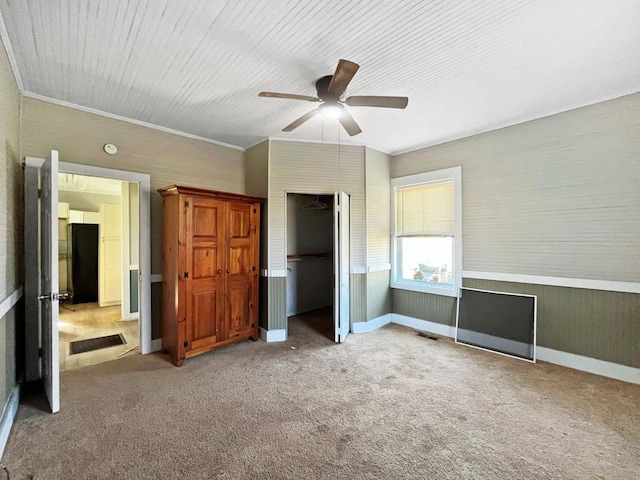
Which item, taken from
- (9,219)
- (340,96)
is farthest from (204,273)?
(340,96)

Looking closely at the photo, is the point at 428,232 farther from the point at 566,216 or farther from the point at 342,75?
the point at 342,75

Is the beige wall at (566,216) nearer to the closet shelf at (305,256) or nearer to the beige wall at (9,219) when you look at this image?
the closet shelf at (305,256)

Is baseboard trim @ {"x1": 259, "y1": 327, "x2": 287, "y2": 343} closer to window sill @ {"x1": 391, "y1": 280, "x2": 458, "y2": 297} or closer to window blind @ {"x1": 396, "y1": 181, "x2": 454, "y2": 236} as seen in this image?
window sill @ {"x1": 391, "y1": 280, "x2": 458, "y2": 297}

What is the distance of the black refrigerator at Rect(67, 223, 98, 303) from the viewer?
20.1ft

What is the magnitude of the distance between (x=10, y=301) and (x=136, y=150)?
200 centimetres

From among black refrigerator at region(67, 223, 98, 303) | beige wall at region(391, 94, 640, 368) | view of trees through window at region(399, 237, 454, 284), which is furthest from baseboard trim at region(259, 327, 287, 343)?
black refrigerator at region(67, 223, 98, 303)

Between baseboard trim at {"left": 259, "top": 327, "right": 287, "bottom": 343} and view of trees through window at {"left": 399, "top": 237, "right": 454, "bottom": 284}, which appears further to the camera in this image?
view of trees through window at {"left": 399, "top": 237, "right": 454, "bottom": 284}

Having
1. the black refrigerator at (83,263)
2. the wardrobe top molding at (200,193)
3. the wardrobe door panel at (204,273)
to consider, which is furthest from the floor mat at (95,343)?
the black refrigerator at (83,263)

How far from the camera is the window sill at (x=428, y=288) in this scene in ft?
13.2

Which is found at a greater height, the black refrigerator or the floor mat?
the black refrigerator

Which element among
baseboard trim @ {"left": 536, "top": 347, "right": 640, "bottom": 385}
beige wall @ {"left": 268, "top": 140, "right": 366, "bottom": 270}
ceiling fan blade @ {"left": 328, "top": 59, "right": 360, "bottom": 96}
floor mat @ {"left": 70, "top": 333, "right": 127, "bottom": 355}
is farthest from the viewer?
beige wall @ {"left": 268, "top": 140, "right": 366, "bottom": 270}

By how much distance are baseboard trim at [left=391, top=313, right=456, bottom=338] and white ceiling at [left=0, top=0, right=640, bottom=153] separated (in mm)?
2766

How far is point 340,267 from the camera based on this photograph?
151 inches

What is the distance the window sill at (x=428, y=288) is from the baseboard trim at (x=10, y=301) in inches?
169
